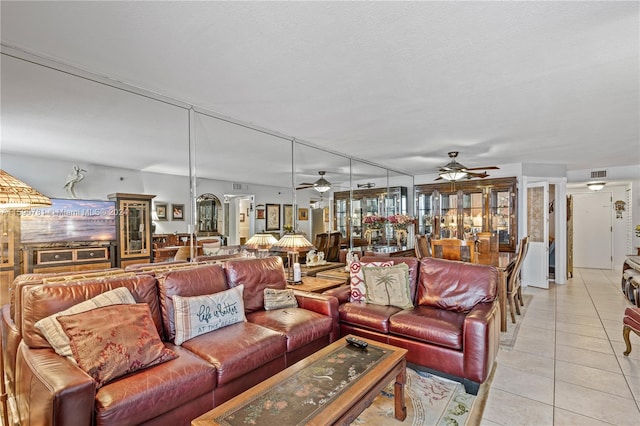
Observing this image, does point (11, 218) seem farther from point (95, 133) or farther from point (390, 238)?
point (390, 238)

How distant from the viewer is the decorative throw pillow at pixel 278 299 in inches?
117

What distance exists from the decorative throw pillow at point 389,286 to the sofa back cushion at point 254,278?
0.90m

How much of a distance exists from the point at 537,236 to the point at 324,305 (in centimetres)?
533

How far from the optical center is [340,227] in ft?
24.1

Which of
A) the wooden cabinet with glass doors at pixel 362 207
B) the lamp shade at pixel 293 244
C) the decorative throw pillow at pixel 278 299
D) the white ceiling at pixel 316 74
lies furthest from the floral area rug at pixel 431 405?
the wooden cabinet with glass doors at pixel 362 207

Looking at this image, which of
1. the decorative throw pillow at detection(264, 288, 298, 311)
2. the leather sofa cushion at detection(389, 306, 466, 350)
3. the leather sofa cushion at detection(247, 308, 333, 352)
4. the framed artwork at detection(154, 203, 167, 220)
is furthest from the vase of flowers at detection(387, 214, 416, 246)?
the framed artwork at detection(154, 203, 167, 220)

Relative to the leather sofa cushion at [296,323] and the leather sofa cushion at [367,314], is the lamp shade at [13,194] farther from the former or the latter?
the leather sofa cushion at [367,314]

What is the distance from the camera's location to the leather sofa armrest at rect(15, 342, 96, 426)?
1.39m

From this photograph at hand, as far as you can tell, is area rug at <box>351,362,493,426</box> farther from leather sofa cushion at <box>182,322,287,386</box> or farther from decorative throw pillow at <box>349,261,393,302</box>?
decorative throw pillow at <box>349,261,393,302</box>

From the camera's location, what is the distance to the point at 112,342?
1.77 meters

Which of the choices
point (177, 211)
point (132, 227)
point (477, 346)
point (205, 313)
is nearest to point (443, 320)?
point (477, 346)

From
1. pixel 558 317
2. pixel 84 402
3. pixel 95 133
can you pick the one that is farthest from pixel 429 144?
pixel 84 402

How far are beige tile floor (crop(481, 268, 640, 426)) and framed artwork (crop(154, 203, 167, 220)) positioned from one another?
11.9ft

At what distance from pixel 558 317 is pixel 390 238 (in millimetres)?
3501
